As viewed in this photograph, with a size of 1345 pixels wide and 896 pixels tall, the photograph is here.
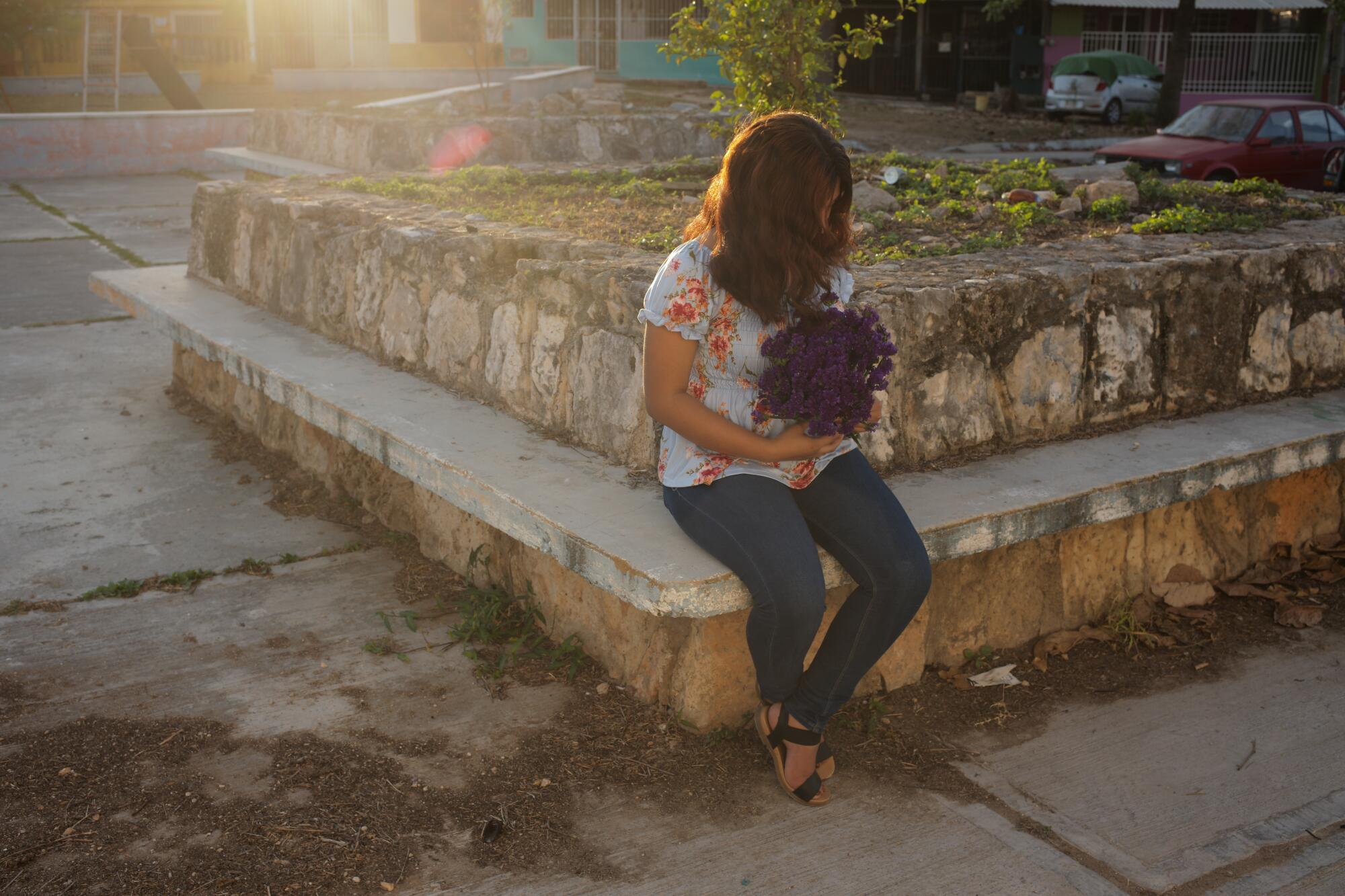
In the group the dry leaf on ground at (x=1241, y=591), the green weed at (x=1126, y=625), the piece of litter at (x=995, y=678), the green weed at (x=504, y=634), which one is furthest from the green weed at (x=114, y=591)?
the dry leaf on ground at (x=1241, y=591)

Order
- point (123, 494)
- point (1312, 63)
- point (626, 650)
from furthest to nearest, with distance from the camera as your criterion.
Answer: point (1312, 63) → point (123, 494) → point (626, 650)

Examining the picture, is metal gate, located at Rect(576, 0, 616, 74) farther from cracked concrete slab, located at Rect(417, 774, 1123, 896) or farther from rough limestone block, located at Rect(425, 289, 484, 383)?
cracked concrete slab, located at Rect(417, 774, 1123, 896)

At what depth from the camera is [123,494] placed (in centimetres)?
488

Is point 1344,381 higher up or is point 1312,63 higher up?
point 1312,63

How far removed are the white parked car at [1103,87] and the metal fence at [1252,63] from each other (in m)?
3.25

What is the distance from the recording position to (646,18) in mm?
29062

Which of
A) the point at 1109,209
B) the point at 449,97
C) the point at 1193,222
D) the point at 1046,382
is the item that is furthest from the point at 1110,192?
the point at 449,97

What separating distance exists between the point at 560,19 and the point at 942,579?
28.4 m

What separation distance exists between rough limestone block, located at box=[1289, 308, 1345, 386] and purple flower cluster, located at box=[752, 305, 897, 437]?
2.23 metres

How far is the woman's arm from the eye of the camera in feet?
9.58

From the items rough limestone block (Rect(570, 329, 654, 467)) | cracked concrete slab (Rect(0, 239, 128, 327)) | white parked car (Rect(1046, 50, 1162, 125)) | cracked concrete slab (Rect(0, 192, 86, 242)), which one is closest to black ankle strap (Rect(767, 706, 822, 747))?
rough limestone block (Rect(570, 329, 654, 467))

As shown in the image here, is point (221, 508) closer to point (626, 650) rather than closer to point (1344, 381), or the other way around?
point (626, 650)

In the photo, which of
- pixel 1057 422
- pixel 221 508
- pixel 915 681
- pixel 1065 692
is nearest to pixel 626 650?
pixel 915 681

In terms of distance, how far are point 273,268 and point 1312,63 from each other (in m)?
27.9
